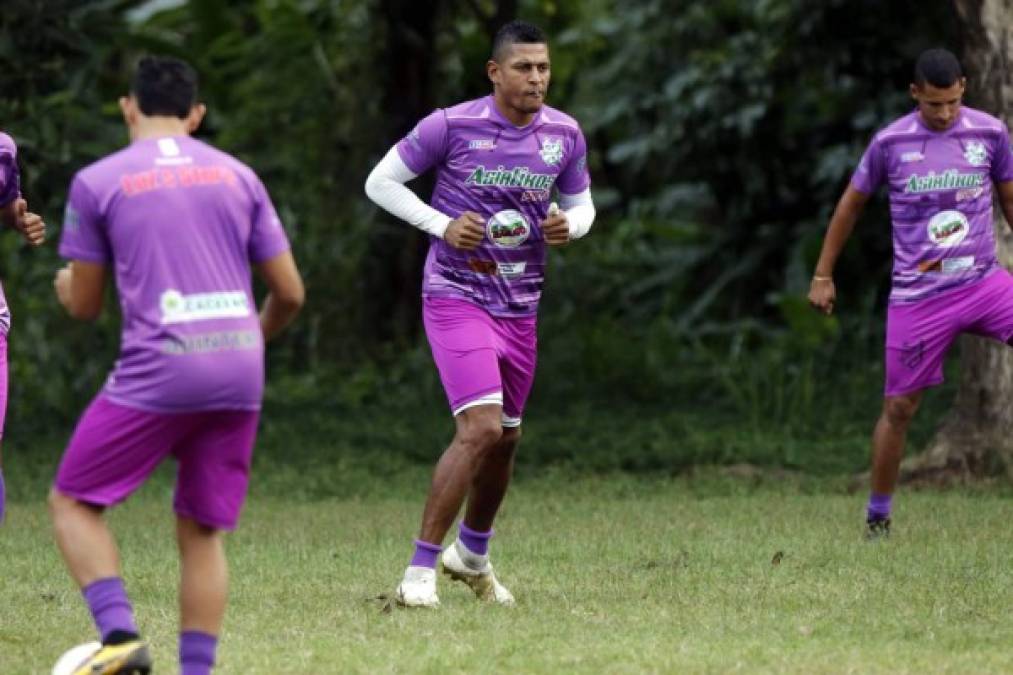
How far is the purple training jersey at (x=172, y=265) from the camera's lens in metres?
5.95

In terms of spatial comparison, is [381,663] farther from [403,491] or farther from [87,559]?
[403,491]

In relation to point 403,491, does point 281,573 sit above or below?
above

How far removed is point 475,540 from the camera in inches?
344

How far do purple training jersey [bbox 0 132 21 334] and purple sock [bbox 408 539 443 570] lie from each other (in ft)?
6.33

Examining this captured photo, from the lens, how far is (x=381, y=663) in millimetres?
6941

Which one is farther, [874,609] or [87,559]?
[874,609]

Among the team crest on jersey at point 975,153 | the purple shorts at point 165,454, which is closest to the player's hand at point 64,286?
the purple shorts at point 165,454

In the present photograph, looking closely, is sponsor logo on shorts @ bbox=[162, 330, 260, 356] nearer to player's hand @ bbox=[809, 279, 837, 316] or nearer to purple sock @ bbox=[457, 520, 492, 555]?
purple sock @ bbox=[457, 520, 492, 555]

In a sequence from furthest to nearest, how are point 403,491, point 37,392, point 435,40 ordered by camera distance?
1. point 435,40
2. point 37,392
3. point 403,491

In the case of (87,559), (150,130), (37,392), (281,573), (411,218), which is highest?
(150,130)

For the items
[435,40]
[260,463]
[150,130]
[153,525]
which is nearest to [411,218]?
[150,130]

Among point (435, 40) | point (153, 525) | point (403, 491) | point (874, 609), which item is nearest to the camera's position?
point (874, 609)

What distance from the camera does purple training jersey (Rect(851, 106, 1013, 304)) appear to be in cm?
1027

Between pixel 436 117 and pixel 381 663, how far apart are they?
2.67 metres
